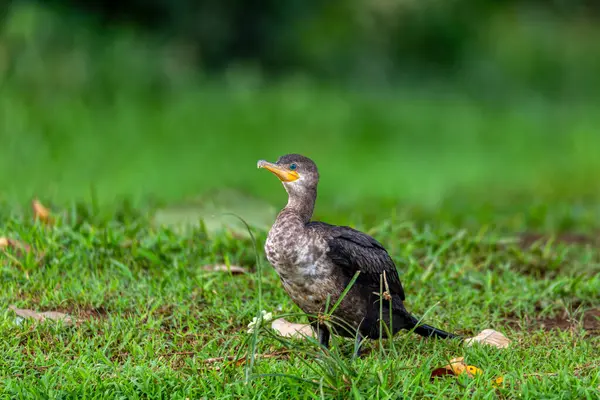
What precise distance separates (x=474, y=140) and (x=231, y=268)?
5.87 metres

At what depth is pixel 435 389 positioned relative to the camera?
139 inches

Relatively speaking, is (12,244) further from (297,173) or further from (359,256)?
(359,256)

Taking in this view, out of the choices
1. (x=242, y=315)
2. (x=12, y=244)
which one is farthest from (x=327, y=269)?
(x=12, y=244)

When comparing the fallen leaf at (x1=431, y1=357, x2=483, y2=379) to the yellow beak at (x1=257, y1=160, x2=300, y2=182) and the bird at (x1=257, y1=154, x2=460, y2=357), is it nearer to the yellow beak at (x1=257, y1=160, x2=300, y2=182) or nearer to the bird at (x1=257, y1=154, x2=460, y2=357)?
the bird at (x1=257, y1=154, x2=460, y2=357)

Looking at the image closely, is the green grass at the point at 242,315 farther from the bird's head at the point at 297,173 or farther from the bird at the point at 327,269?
the bird's head at the point at 297,173

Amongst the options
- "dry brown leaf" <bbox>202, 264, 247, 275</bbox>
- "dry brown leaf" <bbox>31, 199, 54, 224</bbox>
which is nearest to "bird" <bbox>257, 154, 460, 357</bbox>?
"dry brown leaf" <bbox>202, 264, 247, 275</bbox>

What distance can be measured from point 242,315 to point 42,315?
0.93 m

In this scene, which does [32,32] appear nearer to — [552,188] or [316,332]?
[552,188]

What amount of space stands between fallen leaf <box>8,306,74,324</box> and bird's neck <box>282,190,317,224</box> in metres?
1.16

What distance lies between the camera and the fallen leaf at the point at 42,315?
4.24 m

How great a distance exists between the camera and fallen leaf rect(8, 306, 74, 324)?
4238 mm

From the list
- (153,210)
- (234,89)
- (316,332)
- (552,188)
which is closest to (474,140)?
(552,188)

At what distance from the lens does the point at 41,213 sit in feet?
18.2

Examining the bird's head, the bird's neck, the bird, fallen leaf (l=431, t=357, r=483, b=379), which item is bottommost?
fallen leaf (l=431, t=357, r=483, b=379)
